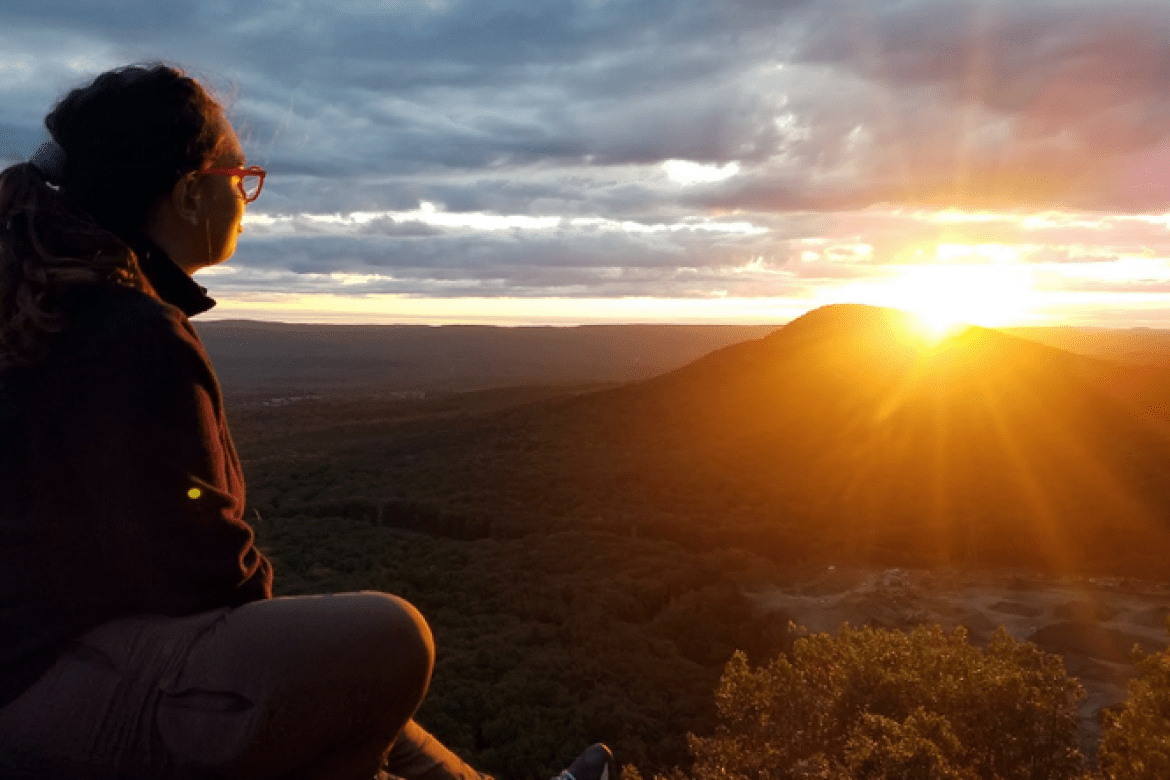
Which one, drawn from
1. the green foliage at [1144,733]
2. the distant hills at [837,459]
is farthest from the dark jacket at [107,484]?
the distant hills at [837,459]

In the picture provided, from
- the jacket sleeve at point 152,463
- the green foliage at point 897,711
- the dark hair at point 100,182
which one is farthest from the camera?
the green foliage at point 897,711

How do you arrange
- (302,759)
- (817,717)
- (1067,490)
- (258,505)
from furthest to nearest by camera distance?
(258,505), (1067,490), (817,717), (302,759)

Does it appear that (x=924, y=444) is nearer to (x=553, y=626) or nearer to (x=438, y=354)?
(x=553, y=626)

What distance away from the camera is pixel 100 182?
218 centimetres

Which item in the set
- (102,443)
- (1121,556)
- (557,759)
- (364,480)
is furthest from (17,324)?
(364,480)

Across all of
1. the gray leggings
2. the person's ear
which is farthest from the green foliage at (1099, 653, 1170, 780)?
the person's ear

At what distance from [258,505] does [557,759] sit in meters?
19.8

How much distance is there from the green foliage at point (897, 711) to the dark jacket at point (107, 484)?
3919 millimetres

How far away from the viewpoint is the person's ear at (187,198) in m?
2.28

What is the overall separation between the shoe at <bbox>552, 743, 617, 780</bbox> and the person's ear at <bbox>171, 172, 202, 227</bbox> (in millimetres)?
2045

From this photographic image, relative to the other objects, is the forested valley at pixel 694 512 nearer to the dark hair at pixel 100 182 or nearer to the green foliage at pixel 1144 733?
the green foliage at pixel 1144 733

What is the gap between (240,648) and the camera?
1.92 meters

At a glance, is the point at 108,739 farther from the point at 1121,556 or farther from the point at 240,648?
the point at 1121,556

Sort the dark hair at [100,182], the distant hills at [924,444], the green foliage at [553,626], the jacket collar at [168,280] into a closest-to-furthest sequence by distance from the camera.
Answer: the dark hair at [100,182] → the jacket collar at [168,280] → the green foliage at [553,626] → the distant hills at [924,444]
